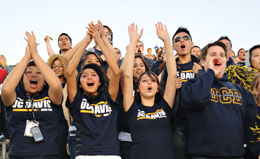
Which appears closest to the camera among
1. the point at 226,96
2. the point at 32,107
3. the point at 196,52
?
the point at 226,96

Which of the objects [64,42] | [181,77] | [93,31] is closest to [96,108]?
[93,31]

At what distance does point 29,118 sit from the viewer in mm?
3518

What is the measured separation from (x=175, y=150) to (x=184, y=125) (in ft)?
1.10

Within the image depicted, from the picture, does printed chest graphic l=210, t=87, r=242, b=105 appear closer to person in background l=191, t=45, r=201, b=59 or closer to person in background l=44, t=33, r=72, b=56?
person in background l=44, t=33, r=72, b=56

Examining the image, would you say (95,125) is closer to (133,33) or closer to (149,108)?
(149,108)

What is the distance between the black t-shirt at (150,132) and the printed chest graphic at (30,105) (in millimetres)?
1024

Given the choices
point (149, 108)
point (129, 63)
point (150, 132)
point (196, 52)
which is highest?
point (196, 52)

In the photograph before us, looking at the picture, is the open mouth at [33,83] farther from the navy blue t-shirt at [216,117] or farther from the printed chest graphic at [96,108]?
the navy blue t-shirt at [216,117]

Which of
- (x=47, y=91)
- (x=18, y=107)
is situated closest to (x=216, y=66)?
(x=47, y=91)

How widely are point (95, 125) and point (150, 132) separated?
2.14 ft

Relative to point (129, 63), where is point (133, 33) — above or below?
above

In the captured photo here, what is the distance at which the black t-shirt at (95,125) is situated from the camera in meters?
3.35

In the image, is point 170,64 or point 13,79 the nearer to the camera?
point 13,79

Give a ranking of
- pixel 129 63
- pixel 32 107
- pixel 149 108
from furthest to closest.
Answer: pixel 129 63 → pixel 149 108 → pixel 32 107
